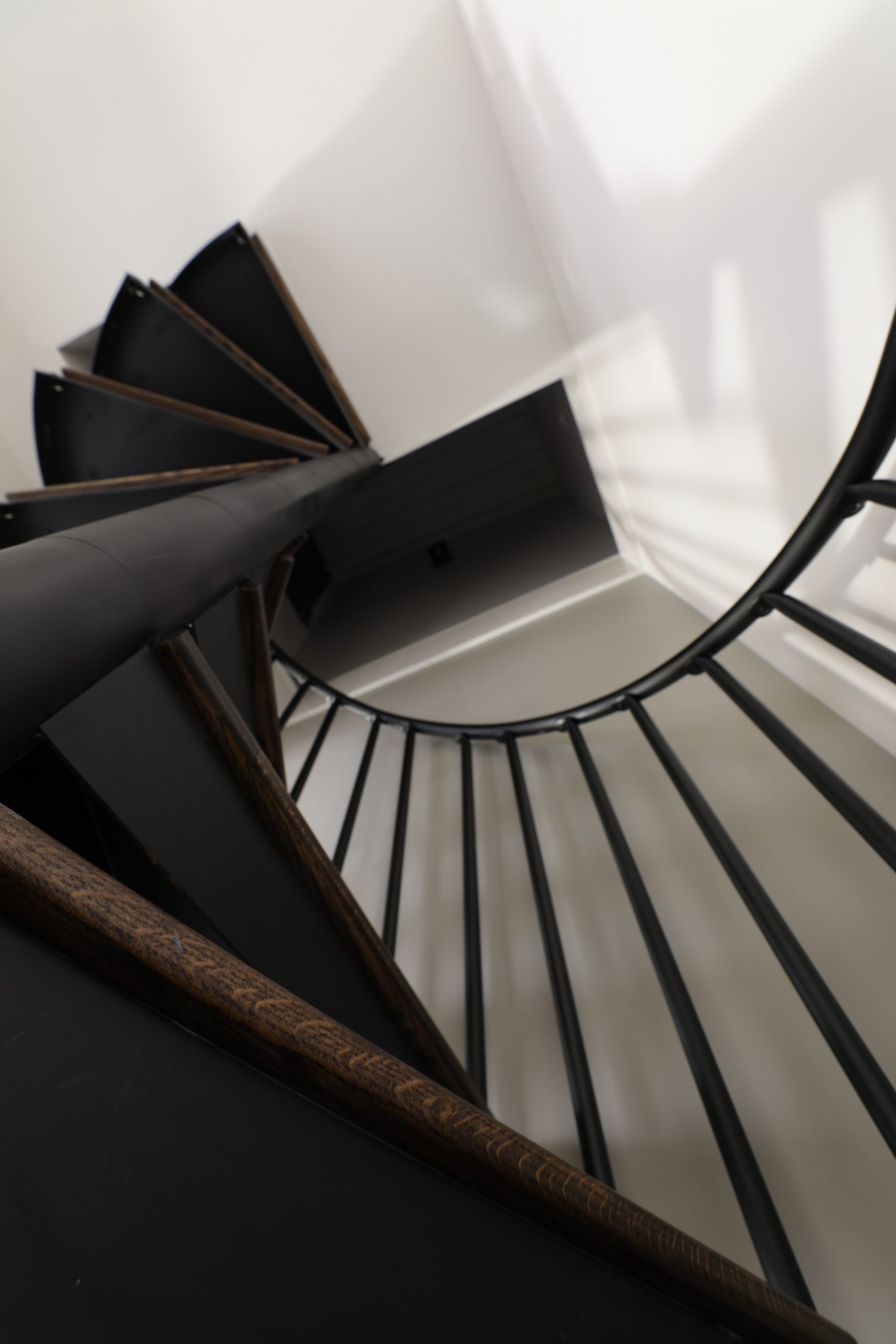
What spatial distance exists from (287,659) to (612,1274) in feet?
6.59

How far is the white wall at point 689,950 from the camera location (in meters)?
0.87

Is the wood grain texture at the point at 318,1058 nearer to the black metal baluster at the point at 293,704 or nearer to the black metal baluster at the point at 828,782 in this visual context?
the black metal baluster at the point at 828,782

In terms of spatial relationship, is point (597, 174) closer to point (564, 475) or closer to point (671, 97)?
point (671, 97)

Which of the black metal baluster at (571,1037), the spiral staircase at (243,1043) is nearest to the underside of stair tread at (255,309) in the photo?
the spiral staircase at (243,1043)

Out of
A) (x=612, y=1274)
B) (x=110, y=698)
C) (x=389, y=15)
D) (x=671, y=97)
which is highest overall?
(x=389, y=15)

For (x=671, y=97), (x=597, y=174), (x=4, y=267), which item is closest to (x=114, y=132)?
(x=4, y=267)

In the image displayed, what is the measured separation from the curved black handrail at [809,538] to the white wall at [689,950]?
232 millimetres

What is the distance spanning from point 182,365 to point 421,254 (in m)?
1.03

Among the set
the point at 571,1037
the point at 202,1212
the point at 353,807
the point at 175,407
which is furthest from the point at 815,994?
the point at 175,407

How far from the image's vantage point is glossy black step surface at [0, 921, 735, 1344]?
27cm

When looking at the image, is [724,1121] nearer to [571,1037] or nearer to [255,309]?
[571,1037]

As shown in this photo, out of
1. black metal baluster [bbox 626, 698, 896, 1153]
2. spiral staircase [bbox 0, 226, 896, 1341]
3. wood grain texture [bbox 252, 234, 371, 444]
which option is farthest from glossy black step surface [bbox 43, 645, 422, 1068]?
wood grain texture [bbox 252, 234, 371, 444]

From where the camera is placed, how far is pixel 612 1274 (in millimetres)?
419

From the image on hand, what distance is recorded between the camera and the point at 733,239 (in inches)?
45.4
